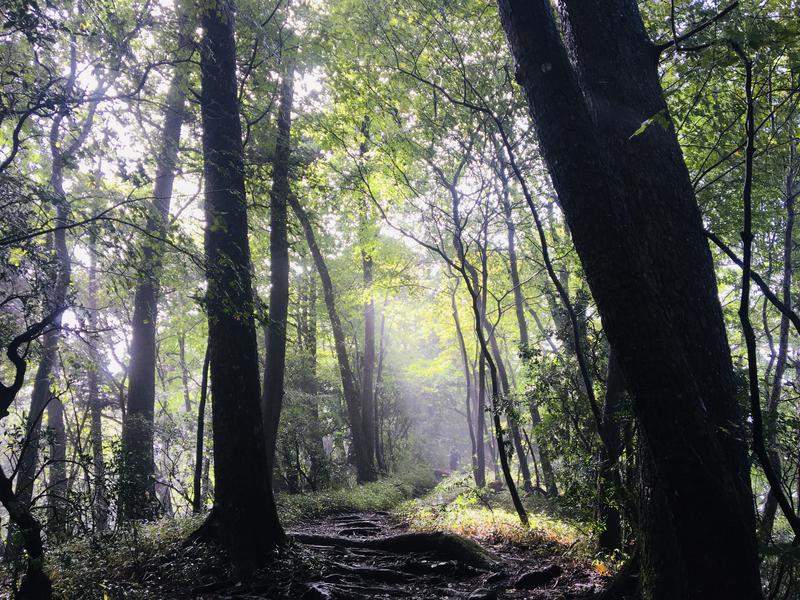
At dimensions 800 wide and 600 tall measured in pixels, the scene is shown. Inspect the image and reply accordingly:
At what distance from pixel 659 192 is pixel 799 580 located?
8.58ft

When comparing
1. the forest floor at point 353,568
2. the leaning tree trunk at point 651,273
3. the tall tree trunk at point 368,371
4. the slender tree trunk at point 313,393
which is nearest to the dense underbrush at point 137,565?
the forest floor at point 353,568

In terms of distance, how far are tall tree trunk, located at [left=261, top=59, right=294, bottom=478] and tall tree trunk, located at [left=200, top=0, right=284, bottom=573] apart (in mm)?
2332

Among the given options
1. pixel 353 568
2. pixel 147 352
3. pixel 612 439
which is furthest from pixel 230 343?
pixel 147 352

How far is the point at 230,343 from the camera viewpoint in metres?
6.16

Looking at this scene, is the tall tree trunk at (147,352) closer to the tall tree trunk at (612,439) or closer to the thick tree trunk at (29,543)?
the thick tree trunk at (29,543)

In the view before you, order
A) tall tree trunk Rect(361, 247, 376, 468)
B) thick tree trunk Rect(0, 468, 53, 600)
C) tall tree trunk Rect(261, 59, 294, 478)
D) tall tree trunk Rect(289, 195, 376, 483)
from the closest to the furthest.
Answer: thick tree trunk Rect(0, 468, 53, 600)
tall tree trunk Rect(261, 59, 294, 478)
tall tree trunk Rect(289, 195, 376, 483)
tall tree trunk Rect(361, 247, 376, 468)

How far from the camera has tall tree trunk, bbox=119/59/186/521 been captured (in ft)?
17.7

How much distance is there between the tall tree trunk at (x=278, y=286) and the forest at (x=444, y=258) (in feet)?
0.21

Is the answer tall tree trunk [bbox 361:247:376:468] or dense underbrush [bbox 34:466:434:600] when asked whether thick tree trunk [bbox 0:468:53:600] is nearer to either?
dense underbrush [bbox 34:466:434:600]

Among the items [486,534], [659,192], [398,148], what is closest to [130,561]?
[486,534]

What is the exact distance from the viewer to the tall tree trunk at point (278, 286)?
9.95 m

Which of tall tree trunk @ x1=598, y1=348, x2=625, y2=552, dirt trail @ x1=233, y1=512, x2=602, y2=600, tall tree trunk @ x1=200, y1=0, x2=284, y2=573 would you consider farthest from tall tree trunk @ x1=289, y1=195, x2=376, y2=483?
tall tree trunk @ x1=598, y1=348, x2=625, y2=552

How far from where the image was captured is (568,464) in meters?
7.06

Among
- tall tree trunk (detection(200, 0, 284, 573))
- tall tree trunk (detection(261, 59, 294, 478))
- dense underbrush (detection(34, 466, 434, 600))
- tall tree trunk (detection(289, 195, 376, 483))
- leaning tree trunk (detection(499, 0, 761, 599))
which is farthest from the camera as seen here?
tall tree trunk (detection(289, 195, 376, 483))
